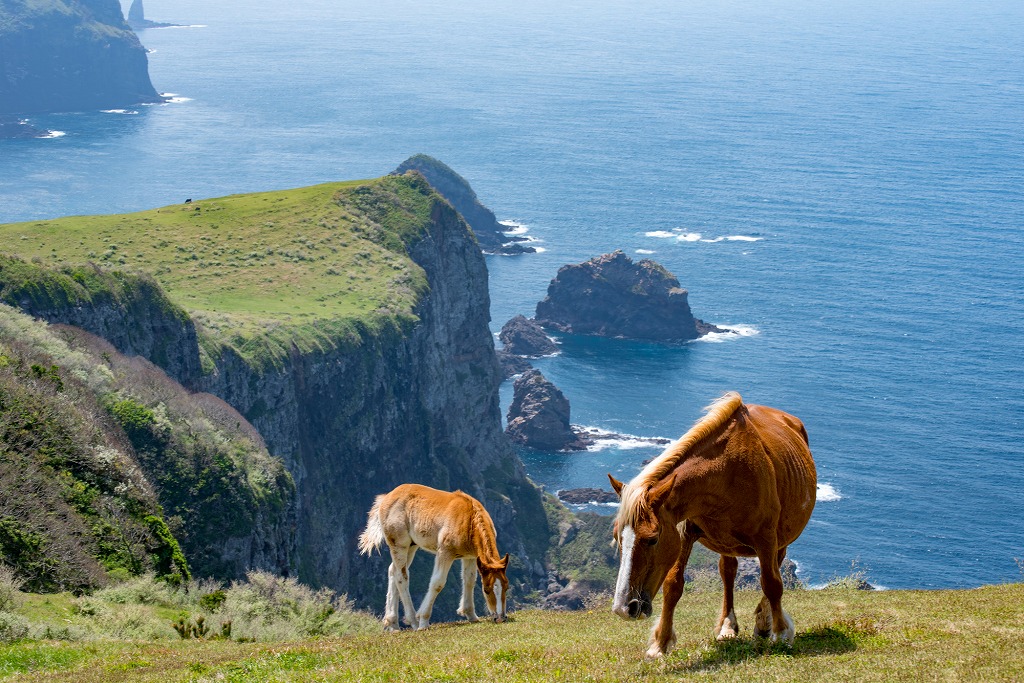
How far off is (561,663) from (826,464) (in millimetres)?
127089

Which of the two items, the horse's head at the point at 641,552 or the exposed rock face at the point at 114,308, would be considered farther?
the exposed rock face at the point at 114,308

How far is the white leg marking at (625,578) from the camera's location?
655 inches

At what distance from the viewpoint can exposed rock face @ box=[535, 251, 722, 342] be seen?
190 meters

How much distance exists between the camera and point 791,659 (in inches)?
682

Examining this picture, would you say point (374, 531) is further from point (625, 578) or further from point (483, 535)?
point (625, 578)

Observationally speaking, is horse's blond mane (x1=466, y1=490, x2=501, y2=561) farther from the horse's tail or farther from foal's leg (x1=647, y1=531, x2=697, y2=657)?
foal's leg (x1=647, y1=531, x2=697, y2=657)

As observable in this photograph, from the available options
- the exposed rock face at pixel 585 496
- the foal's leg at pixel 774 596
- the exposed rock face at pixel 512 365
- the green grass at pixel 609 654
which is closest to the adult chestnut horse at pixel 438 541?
the green grass at pixel 609 654

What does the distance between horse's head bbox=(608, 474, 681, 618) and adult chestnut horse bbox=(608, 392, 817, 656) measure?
0.05 feet

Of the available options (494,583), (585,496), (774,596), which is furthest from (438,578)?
(585,496)

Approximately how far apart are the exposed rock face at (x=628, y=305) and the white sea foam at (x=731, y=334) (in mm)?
2362

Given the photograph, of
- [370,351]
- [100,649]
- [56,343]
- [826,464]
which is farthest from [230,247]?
[100,649]

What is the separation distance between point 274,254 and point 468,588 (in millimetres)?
99603

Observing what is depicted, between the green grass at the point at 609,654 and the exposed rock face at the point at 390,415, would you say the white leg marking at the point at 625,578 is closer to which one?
the green grass at the point at 609,654

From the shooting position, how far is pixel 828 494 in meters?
131
